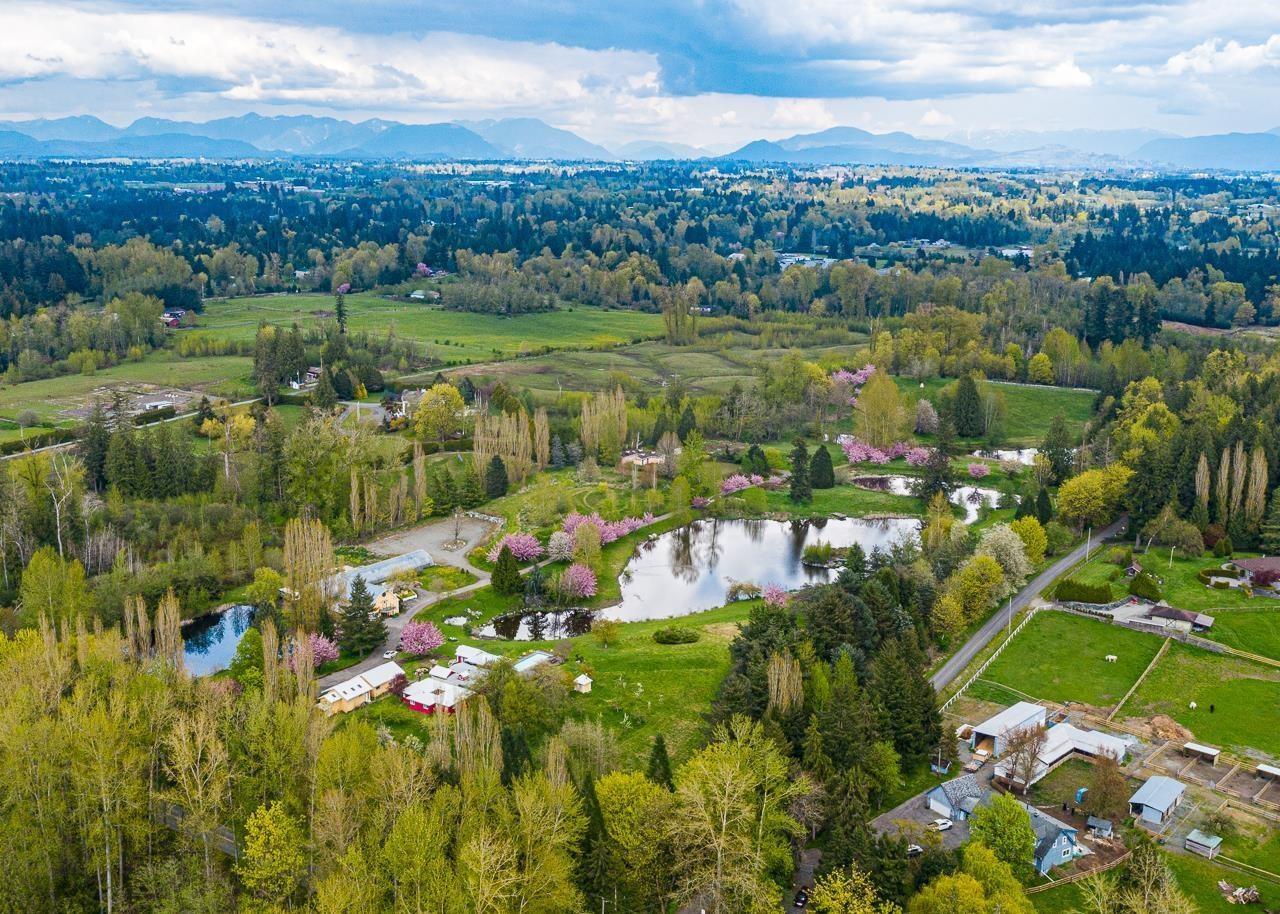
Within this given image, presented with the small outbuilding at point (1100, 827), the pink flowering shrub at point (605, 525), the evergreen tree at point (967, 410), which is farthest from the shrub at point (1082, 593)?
the evergreen tree at point (967, 410)

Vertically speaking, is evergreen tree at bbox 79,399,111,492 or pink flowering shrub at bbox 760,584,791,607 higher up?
evergreen tree at bbox 79,399,111,492

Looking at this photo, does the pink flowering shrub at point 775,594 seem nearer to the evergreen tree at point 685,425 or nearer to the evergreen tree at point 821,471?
the evergreen tree at point 821,471

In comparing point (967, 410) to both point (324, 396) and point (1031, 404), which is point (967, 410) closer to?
point (1031, 404)

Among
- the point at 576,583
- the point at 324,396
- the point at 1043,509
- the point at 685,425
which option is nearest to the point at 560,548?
the point at 576,583

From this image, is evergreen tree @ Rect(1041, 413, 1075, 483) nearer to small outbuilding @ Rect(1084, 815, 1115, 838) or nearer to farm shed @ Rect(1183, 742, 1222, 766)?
farm shed @ Rect(1183, 742, 1222, 766)

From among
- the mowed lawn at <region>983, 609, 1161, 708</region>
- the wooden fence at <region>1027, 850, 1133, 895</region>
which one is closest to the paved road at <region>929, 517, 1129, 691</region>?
the mowed lawn at <region>983, 609, 1161, 708</region>

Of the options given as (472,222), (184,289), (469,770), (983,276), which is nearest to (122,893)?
(469,770)
